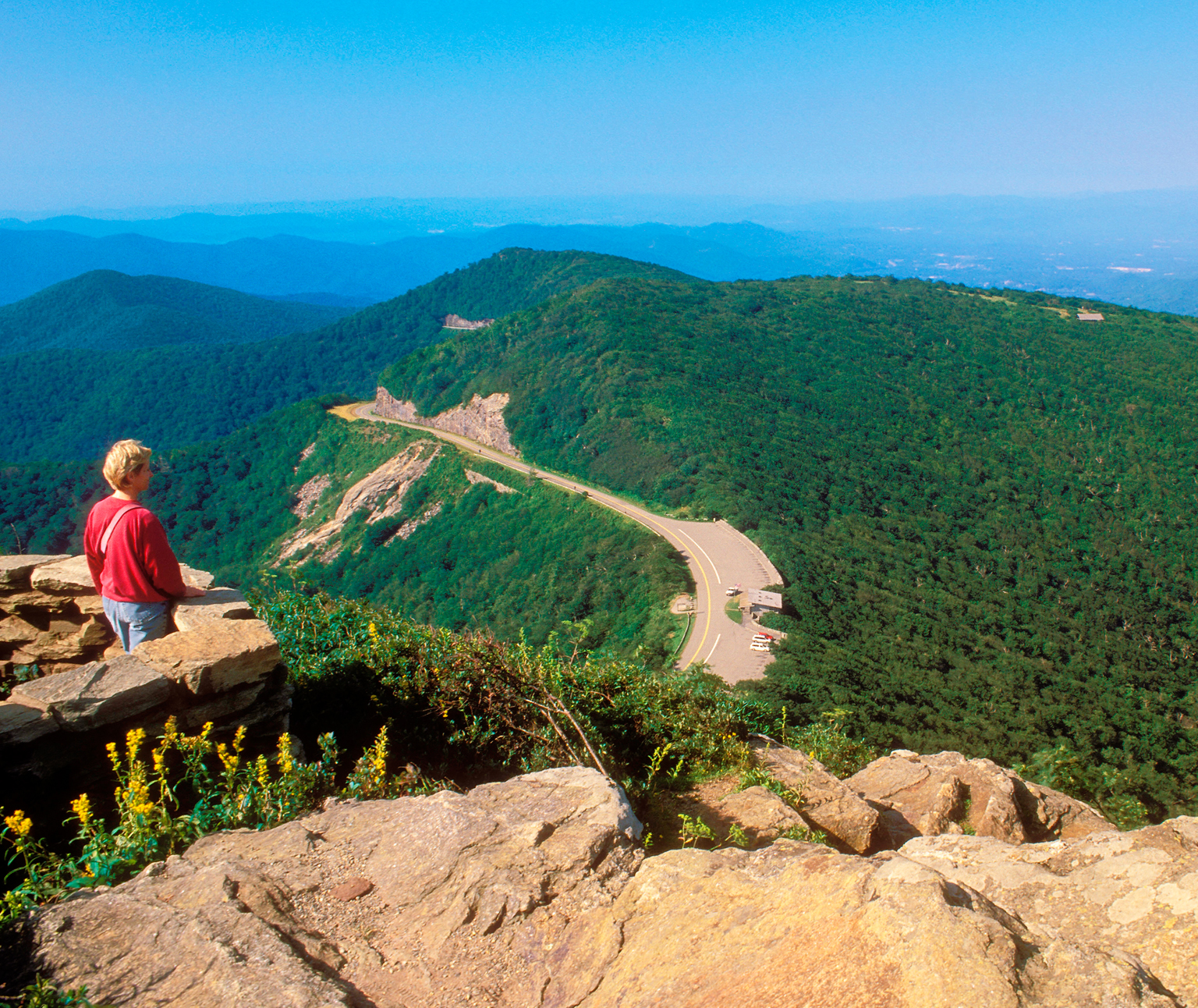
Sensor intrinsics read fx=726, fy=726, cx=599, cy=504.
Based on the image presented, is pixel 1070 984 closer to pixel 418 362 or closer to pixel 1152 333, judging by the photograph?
pixel 418 362

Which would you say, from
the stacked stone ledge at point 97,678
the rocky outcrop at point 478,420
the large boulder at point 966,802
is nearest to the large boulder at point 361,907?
the stacked stone ledge at point 97,678

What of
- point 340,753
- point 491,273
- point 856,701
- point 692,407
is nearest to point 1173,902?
point 340,753

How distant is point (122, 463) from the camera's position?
19.6 feet

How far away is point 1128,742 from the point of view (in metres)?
32.1

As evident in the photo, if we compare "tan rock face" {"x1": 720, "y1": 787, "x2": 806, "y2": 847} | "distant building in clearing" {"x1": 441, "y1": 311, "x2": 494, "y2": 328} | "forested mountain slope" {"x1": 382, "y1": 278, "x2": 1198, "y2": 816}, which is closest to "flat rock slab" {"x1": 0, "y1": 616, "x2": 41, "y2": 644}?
"tan rock face" {"x1": 720, "y1": 787, "x2": 806, "y2": 847}

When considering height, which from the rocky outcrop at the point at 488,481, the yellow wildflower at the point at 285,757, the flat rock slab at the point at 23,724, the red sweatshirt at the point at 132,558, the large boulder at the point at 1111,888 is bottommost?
the rocky outcrop at the point at 488,481

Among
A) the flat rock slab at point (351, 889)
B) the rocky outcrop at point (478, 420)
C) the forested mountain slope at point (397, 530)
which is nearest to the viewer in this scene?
the flat rock slab at point (351, 889)

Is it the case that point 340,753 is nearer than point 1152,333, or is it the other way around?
point 340,753

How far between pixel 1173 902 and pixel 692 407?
188ft

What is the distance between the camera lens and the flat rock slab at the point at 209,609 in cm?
636

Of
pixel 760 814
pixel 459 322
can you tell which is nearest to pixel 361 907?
pixel 760 814

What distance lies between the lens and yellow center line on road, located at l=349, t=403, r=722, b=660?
35844mm

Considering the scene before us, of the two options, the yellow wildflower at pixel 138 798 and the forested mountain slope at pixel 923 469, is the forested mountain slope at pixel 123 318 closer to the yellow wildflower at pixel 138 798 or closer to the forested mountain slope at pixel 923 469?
the forested mountain slope at pixel 923 469

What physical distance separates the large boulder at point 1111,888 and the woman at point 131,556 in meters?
6.37
